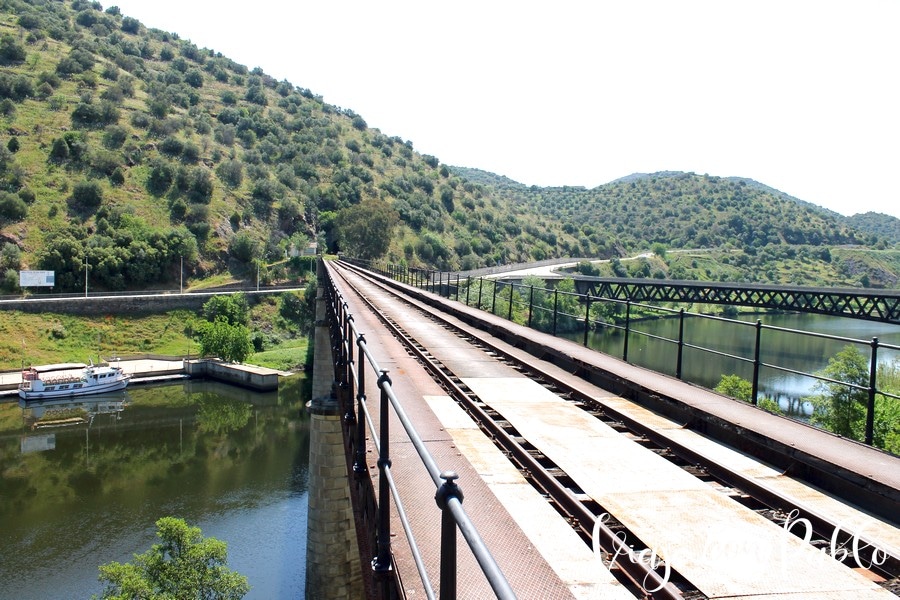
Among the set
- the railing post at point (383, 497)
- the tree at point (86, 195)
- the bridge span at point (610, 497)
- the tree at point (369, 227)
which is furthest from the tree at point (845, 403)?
the tree at point (86, 195)

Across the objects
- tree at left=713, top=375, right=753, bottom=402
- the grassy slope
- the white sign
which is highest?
the white sign

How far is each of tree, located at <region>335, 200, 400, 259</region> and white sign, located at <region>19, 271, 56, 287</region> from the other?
107ft

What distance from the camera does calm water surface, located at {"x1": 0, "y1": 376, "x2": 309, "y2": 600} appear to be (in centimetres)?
2131

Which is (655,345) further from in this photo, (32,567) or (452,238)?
(32,567)

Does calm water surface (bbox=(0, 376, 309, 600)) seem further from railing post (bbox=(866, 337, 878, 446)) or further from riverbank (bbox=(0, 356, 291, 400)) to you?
railing post (bbox=(866, 337, 878, 446))

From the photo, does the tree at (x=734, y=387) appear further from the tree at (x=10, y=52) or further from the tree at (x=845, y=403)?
the tree at (x=10, y=52)

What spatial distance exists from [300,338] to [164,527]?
4429 cm

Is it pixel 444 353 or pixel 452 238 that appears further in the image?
pixel 452 238

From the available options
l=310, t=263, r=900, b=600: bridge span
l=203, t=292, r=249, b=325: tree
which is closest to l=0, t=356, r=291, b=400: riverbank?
l=203, t=292, r=249, b=325: tree

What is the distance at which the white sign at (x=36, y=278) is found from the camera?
51.7 m

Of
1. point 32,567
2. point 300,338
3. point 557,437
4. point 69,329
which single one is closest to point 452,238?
point 300,338

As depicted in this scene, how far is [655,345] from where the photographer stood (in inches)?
2340

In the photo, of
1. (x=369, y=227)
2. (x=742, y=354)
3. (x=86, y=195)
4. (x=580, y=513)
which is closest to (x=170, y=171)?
(x=86, y=195)

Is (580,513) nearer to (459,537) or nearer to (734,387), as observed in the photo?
(459,537)
